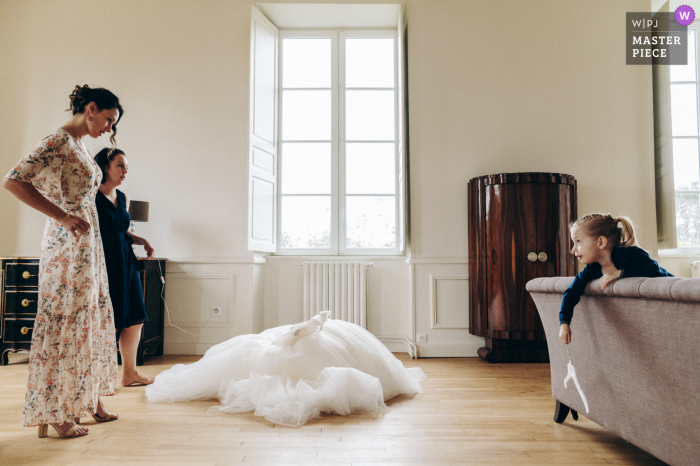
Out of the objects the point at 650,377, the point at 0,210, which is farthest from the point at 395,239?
the point at 0,210

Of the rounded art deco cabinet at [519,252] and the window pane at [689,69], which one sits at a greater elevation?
the window pane at [689,69]

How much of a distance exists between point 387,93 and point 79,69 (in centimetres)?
299

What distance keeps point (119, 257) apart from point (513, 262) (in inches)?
111

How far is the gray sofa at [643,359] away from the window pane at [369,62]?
123 inches

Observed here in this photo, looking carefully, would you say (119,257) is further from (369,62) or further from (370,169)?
(369,62)

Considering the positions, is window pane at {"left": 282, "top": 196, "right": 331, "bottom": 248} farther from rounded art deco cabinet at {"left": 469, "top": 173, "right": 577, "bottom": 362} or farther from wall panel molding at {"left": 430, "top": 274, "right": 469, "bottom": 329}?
rounded art deco cabinet at {"left": 469, "top": 173, "right": 577, "bottom": 362}

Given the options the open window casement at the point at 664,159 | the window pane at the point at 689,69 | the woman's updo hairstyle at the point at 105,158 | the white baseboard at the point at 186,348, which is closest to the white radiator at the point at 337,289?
the white baseboard at the point at 186,348

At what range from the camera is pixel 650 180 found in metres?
3.70

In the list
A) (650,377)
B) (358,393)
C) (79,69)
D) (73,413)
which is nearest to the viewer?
(650,377)

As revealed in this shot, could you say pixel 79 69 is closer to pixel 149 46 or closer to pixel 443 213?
pixel 149 46

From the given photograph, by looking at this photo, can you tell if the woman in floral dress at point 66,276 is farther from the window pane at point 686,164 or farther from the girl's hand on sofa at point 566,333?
the window pane at point 686,164

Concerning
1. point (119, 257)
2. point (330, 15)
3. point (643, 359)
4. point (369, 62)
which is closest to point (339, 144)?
point (369, 62)

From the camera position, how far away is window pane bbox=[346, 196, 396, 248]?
13.7 ft

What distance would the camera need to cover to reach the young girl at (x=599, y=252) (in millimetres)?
1506
